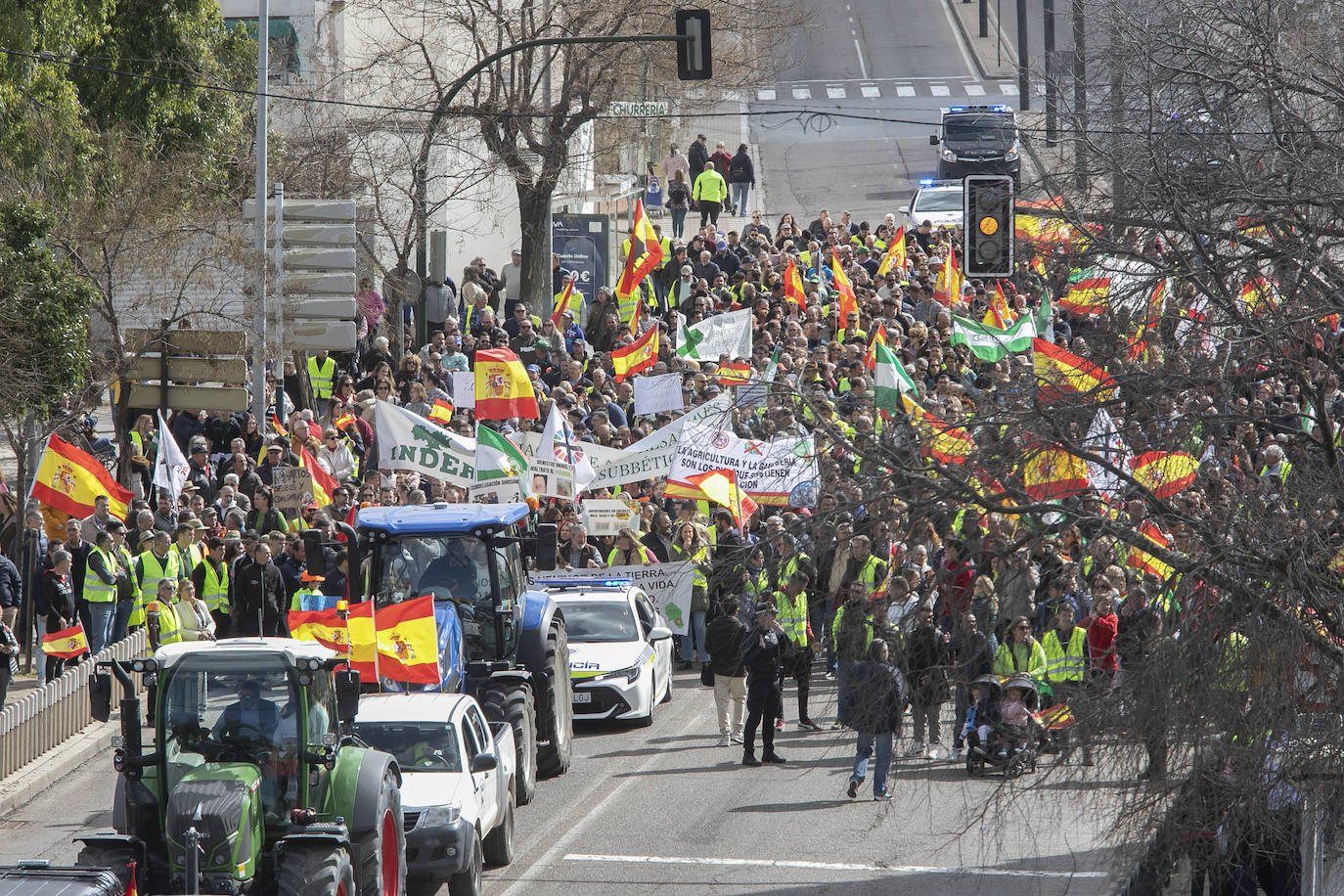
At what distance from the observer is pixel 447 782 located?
13633 millimetres

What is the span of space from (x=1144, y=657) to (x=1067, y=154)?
3.79 metres

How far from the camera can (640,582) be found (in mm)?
22531

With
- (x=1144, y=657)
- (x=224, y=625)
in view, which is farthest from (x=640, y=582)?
(x=1144, y=657)

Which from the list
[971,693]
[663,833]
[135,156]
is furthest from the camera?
[135,156]

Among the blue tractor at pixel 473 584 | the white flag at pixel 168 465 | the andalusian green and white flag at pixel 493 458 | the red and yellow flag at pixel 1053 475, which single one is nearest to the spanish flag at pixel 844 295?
the andalusian green and white flag at pixel 493 458

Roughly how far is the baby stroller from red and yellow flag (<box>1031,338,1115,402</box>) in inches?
71.0

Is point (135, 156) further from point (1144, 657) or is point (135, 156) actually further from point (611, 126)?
point (1144, 657)

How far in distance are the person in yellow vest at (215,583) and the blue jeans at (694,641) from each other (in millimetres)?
5775

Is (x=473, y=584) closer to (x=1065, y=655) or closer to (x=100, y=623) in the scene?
(x=100, y=623)

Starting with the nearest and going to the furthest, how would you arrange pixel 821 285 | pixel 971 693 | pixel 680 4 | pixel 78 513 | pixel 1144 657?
pixel 1144 657 < pixel 971 693 < pixel 78 513 < pixel 821 285 < pixel 680 4

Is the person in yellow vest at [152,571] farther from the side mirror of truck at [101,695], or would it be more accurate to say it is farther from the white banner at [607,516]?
the side mirror of truck at [101,695]

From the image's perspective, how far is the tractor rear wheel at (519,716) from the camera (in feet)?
53.0

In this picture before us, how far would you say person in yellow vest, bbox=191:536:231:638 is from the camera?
2095 cm

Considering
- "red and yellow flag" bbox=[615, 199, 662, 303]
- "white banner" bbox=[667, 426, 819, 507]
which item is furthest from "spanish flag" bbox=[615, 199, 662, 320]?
"white banner" bbox=[667, 426, 819, 507]
